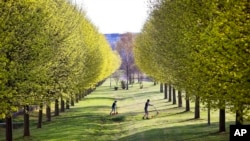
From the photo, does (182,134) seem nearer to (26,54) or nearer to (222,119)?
(222,119)

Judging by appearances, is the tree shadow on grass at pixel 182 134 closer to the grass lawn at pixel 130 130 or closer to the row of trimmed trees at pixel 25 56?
the grass lawn at pixel 130 130

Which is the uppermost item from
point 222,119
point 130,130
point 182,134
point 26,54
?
point 26,54

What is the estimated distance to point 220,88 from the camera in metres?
19.8

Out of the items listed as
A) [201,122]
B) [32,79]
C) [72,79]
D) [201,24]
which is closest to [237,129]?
[201,24]

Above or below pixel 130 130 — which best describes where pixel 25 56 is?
above

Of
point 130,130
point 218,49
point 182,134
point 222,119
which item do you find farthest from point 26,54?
point 222,119

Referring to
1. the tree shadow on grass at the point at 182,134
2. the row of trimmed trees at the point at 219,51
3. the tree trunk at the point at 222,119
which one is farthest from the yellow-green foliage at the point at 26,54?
the tree trunk at the point at 222,119

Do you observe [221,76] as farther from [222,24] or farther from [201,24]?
[201,24]

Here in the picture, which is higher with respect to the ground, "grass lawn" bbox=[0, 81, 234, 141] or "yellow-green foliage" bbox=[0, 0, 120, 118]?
"yellow-green foliage" bbox=[0, 0, 120, 118]

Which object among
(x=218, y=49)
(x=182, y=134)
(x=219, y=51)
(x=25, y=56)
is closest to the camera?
(x=218, y=49)

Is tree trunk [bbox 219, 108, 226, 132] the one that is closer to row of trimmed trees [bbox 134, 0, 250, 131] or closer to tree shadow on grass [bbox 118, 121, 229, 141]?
row of trimmed trees [bbox 134, 0, 250, 131]

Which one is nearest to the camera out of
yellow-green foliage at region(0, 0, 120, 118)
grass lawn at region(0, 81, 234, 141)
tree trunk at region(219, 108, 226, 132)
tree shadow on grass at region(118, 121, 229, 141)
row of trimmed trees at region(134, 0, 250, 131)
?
row of trimmed trees at region(134, 0, 250, 131)

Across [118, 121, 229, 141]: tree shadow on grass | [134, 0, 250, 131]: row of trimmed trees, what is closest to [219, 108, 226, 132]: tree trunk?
[134, 0, 250, 131]: row of trimmed trees

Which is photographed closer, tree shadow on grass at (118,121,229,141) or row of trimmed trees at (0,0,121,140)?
row of trimmed trees at (0,0,121,140)
